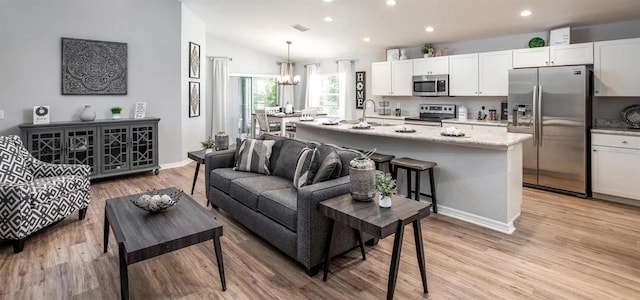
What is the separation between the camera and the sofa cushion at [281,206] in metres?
2.71

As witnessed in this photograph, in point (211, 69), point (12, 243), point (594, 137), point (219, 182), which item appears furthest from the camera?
point (211, 69)

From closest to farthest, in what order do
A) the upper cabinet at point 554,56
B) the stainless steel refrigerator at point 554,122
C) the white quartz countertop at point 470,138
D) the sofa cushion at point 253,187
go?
1. the sofa cushion at point 253,187
2. the white quartz countertop at point 470,138
3. the stainless steel refrigerator at point 554,122
4. the upper cabinet at point 554,56

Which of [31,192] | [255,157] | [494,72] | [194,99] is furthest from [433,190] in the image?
[194,99]

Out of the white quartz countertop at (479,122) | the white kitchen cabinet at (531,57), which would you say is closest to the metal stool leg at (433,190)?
the white quartz countertop at (479,122)

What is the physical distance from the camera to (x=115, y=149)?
535 cm

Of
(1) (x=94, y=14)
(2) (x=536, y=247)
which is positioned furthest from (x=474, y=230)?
(1) (x=94, y=14)

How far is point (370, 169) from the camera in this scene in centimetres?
249

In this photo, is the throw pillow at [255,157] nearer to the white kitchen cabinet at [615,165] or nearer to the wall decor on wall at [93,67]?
the wall decor on wall at [93,67]

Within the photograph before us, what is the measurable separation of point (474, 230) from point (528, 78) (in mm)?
2603

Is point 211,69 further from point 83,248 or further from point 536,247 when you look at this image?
point 536,247

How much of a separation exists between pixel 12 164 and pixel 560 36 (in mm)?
6673

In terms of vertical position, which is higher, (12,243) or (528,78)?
(528,78)

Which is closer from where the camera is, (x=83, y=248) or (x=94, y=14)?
(x=83, y=248)

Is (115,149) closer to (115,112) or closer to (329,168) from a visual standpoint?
(115,112)
